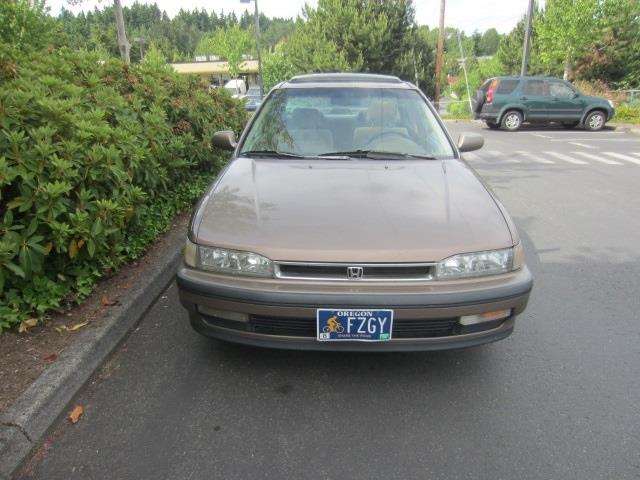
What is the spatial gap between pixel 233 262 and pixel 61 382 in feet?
3.49

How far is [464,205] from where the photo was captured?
2.65 m

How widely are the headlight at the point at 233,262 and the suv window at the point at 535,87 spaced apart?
16.6 m

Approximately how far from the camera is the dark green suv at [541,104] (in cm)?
1612

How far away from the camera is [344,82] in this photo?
13.4 ft

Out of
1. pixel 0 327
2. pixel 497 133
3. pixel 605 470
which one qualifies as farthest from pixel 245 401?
pixel 497 133

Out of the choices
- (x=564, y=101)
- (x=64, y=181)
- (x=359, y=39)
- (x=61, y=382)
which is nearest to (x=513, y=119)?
(x=564, y=101)

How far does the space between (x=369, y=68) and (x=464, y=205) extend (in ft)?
84.7

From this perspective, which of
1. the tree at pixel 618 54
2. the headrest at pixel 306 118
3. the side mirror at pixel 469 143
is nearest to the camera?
the headrest at pixel 306 118

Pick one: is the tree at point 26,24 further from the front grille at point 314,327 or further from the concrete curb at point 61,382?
the front grille at point 314,327

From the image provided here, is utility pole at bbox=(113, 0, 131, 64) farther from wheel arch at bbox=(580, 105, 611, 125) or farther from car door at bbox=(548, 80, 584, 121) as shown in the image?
wheel arch at bbox=(580, 105, 611, 125)

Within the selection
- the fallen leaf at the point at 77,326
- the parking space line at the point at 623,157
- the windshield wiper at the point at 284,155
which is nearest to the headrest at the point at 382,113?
the windshield wiper at the point at 284,155

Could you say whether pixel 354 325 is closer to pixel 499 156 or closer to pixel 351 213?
pixel 351 213

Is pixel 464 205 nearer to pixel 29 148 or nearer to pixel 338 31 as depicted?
pixel 29 148

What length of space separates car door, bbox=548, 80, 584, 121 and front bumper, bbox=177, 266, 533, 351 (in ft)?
52.9
